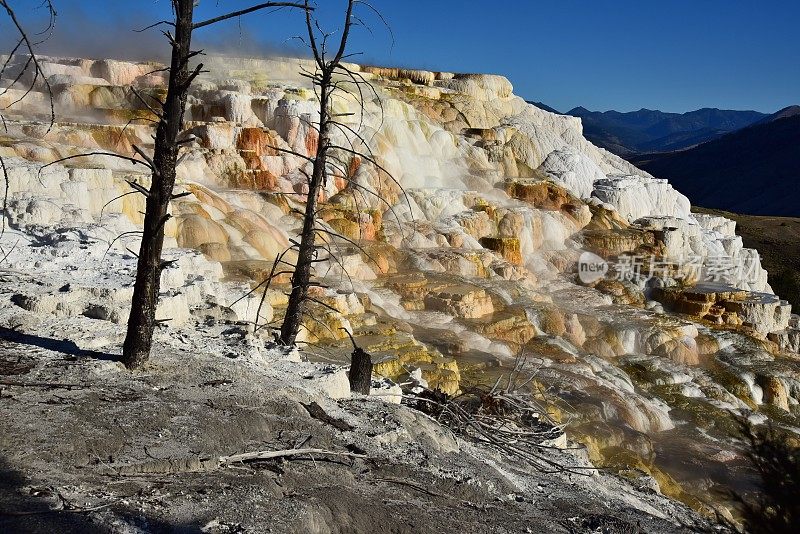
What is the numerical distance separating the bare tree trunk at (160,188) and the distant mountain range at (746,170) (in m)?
95.5

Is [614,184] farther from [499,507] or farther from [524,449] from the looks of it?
[499,507]

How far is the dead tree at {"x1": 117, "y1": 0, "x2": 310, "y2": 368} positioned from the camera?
3.55 metres

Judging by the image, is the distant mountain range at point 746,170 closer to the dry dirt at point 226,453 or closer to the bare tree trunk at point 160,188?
the dry dirt at point 226,453

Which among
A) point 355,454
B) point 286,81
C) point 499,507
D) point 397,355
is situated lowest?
point 397,355

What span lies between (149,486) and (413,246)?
13974mm

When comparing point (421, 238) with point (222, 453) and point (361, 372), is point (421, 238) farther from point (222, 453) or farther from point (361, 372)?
point (222, 453)

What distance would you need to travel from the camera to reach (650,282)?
19.3m

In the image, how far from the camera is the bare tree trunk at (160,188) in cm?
357

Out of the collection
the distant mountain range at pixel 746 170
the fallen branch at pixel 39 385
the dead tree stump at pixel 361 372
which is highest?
the distant mountain range at pixel 746 170

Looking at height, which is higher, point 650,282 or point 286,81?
point 286,81

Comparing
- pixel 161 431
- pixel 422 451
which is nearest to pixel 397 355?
pixel 422 451

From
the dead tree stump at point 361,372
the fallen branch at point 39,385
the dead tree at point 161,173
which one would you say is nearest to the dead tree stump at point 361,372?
the dead tree stump at point 361,372

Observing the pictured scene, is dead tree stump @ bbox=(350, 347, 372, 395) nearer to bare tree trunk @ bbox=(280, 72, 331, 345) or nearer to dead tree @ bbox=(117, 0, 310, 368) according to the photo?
bare tree trunk @ bbox=(280, 72, 331, 345)

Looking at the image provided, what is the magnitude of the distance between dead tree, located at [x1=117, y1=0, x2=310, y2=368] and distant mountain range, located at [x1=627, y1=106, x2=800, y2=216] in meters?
95.5
